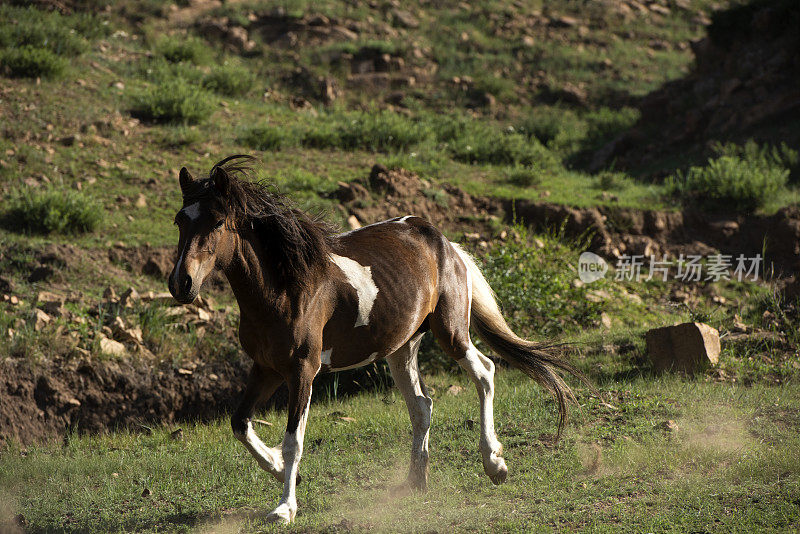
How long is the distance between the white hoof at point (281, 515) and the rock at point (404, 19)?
16627mm

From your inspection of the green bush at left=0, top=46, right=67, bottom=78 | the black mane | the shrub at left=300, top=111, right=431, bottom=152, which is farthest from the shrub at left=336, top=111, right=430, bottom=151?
the black mane

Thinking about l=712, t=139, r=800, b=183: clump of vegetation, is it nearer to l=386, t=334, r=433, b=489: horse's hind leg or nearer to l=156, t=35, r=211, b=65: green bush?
l=386, t=334, r=433, b=489: horse's hind leg

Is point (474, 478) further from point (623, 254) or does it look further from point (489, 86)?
point (489, 86)

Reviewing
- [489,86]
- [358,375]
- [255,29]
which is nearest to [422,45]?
[489,86]

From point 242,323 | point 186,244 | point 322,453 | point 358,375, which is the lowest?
point 358,375

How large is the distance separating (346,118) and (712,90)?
7169 mm

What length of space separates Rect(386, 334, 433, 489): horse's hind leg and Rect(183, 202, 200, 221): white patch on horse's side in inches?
74.7

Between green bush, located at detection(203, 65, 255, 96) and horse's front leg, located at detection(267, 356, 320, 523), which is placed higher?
horse's front leg, located at detection(267, 356, 320, 523)

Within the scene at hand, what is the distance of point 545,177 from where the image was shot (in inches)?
509

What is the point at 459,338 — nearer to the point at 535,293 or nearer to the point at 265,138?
the point at 535,293

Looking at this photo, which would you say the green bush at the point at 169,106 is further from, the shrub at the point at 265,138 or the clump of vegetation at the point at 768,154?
the clump of vegetation at the point at 768,154

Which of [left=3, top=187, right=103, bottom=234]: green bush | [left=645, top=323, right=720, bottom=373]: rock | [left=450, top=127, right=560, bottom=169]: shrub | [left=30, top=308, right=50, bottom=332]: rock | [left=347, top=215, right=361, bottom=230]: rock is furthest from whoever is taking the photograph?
[left=450, top=127, right=560, bottom=169]: shrub

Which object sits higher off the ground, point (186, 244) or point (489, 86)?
point (186, 244)

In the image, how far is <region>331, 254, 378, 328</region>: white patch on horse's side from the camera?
5.04 m
